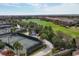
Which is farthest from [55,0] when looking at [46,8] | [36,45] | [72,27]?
[36,45]

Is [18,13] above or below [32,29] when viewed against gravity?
above

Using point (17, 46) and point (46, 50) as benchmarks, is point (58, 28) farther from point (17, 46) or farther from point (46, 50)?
point (17, 46)

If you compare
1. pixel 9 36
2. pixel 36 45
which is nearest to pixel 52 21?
pixel 36 45

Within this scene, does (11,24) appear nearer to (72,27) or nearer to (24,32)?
(24,32)

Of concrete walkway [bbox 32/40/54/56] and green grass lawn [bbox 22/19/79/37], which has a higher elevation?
green grass lawn [bbox 22/19/79/37]

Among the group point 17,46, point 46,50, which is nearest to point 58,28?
point 46,50

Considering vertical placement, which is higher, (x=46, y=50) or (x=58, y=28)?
(x=58, y=28)

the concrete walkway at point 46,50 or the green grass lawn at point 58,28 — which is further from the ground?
the green grass lawn at point 58,28

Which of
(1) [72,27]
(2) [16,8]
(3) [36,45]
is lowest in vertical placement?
(3) [36,45]

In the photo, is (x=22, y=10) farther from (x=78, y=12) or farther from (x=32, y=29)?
(x=78, y=12)

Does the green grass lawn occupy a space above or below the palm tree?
above
